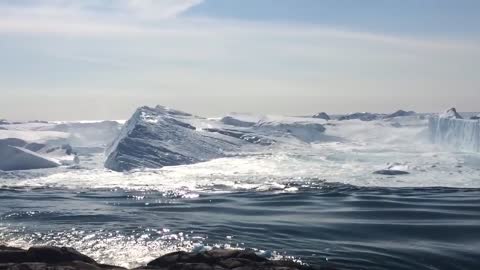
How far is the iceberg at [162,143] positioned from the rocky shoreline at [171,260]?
172 feet

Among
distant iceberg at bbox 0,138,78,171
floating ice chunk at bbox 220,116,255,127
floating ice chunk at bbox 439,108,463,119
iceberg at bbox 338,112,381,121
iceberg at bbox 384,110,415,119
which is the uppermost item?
floating ice chunk at bbox 439,108,463,119

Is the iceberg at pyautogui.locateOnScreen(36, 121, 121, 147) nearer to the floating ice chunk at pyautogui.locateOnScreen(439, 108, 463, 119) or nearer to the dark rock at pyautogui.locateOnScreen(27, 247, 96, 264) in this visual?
the floating ice chunk at pyautogui.locateOnScreen(439, 108, 463, 119)

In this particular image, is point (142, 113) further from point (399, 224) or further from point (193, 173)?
point (399, 224)

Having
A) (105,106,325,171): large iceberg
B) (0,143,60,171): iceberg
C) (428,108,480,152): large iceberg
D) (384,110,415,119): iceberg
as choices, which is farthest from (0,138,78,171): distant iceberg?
(384,110,415,119): iceberg

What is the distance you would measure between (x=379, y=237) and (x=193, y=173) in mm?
41529

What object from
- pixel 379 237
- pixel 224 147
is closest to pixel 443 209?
pixel 379 237

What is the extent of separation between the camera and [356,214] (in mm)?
32281

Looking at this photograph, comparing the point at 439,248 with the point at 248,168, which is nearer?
the point at 439,248

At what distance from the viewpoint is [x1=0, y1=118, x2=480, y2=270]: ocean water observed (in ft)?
70.2

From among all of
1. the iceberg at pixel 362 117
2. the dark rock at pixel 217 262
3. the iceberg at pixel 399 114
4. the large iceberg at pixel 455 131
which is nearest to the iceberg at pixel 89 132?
the iceberg at pixel 362 117

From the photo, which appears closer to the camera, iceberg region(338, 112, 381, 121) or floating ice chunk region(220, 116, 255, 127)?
floating ice chunk region(220, 116, 255, 127)

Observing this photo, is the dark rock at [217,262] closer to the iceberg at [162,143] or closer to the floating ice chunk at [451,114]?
the iceberg at [162,143]

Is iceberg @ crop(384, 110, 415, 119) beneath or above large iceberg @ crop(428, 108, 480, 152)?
above

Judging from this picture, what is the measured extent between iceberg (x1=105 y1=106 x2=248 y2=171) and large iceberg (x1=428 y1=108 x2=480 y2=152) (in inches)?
1101
